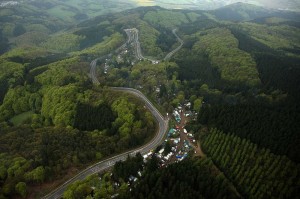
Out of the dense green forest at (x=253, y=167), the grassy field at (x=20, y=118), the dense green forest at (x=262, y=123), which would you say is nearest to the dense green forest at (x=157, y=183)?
the dense green forest at (x=253, y=167)

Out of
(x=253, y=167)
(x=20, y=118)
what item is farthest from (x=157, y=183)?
(x=20, y=118)

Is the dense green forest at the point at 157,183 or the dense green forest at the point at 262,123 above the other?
the dense green forest at the point at 262,123

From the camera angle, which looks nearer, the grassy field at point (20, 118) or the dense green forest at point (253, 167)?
the dense green forest at point (253, 167)

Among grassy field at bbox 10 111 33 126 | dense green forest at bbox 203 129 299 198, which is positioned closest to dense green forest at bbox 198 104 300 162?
dense green forest at bbox 203 129 299 198

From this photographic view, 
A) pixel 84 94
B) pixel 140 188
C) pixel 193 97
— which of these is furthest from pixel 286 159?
pixel 84 94

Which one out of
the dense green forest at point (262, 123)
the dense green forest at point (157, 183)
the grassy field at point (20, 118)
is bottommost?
the grassy field at point (20, 118)

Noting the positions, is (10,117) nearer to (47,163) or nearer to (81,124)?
(81,124)

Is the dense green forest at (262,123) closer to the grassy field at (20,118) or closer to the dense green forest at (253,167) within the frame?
the dense green forest at (253,167)

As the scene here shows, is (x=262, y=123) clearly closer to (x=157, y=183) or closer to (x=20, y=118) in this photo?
(x=157, y=183)
